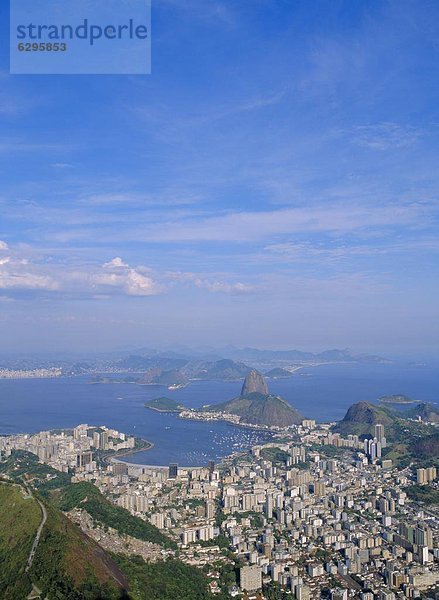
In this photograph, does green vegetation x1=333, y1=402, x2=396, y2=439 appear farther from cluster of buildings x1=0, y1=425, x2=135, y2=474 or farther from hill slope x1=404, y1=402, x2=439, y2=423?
cluster of buildings x1=0, y1=425, x2=135, y2=474

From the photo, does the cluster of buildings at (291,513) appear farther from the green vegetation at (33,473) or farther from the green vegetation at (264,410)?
the green vegetation at (264,410)

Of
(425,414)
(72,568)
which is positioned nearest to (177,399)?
(425,414)

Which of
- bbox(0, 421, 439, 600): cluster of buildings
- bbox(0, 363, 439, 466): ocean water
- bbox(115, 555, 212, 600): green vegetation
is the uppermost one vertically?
bbox(115, 555, 212, 600): green vegetation

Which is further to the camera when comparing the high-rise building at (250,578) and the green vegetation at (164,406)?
the green vegetation at (164,406)

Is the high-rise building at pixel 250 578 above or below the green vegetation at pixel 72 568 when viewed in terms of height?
below

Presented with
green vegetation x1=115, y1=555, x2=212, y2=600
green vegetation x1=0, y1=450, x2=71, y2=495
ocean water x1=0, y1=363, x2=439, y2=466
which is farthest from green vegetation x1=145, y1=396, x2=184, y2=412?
green vegetation x1=115, y1=555, x2=212, y2=600

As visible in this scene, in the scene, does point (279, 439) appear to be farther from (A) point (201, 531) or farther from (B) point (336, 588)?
(B) point (336, 588)

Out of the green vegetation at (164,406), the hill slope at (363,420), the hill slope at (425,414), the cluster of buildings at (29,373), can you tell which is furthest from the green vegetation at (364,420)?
the cluster of buildings at (29,373)

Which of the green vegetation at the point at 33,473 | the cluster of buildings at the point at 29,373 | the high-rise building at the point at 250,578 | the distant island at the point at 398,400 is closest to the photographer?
the high-rise building at the point at 250,578

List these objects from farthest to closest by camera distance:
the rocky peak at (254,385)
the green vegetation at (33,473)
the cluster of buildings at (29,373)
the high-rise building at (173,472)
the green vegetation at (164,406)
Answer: the cluster of buildings at (29,373)
the rocky peak at (254,385)
the green vegetation at (164,406)
the high-rise building at (173,472)
the green vegetation at (33,473)
